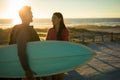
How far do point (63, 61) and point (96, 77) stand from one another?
4439 mm

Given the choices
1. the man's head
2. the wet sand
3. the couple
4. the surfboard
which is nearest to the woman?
the surfboard

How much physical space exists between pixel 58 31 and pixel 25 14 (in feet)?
3.98

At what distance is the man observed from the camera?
5.38 m

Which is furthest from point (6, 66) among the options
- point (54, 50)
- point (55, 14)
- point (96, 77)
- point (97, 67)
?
point (97, 67)

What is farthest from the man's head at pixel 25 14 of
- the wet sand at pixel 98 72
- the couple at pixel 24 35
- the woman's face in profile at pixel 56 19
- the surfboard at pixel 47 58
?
the wet sand at pixel 98 72

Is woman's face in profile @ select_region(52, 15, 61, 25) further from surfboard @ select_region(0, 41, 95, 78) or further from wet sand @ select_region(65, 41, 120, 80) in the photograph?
wet sand @ select_region(65, 41, 120, 80)

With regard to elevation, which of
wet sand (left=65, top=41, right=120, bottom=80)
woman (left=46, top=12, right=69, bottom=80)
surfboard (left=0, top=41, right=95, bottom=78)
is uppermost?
woman (left=46, top=12, right=69, bottom=80)

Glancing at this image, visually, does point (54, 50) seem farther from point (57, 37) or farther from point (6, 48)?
point (6, 48)

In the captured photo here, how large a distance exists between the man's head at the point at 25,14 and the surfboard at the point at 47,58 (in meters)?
0.58

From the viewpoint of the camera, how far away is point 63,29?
6.69 metres

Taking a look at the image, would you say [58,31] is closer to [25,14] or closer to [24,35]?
[25,14]

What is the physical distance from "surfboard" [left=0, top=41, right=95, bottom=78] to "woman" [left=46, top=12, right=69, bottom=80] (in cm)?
23

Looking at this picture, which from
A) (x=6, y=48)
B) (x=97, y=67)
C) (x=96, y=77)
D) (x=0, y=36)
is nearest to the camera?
(x=6, y=48)

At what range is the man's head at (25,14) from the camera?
5.66 metres
